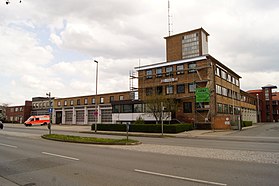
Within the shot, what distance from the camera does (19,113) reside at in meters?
84.4

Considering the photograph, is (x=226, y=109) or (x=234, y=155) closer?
(x=234, y=155)

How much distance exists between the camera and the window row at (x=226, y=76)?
4250 centimetres

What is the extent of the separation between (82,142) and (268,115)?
85750 millimetres

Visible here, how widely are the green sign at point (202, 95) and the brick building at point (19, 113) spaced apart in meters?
65.7

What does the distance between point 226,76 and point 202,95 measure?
46.0 feet

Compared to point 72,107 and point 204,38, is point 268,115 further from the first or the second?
point 72,107

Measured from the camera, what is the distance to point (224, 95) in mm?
43844

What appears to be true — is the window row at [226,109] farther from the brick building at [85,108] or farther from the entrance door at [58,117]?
the entrance door at [58,117]

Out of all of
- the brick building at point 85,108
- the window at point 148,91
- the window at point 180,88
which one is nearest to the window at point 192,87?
the window at point 180,88

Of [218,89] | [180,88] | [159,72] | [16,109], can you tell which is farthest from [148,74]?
[16,109]

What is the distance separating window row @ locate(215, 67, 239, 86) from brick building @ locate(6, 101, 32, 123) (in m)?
65.2

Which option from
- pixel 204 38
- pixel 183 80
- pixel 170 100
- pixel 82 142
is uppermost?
pixel 204 38

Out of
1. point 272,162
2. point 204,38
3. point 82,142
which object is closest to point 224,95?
point 204,38

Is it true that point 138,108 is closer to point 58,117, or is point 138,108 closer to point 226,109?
point 226,109
